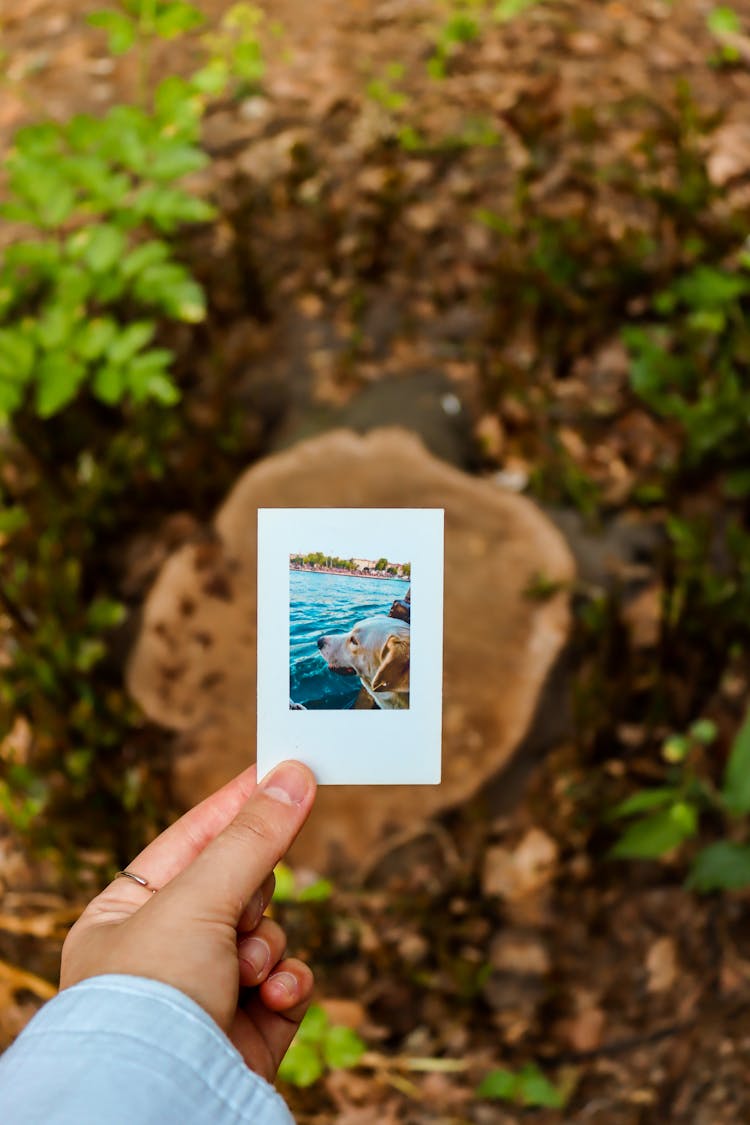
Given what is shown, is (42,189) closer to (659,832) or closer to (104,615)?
(104,615)

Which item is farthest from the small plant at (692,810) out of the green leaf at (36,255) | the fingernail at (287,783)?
the green leaf at (36,255)

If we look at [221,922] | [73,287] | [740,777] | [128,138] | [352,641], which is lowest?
[740,777]

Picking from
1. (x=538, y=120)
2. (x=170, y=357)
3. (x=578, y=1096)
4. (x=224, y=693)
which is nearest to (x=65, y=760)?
(x=224, y=693)

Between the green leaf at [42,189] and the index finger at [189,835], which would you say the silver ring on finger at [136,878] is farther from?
the green leaf at [42,189]

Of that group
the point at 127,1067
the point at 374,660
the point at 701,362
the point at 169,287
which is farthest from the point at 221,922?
the point at 701,362

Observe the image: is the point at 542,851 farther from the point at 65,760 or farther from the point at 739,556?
the point at 65,760

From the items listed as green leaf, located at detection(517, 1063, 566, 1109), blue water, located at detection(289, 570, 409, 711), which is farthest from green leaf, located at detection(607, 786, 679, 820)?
blue water, located at detection(289, 570, 409, 711)
